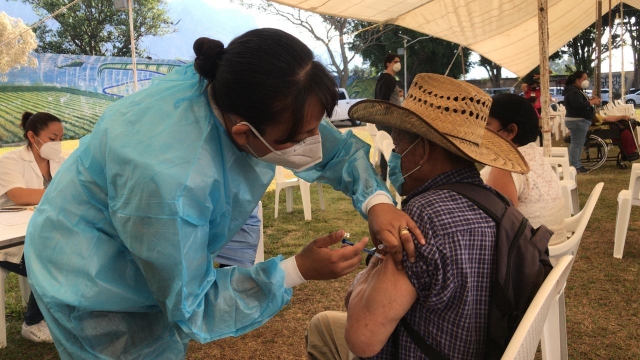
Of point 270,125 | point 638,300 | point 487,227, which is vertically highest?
point 270,125

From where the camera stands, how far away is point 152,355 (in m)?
1.37

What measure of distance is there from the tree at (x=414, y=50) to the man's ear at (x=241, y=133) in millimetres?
27610

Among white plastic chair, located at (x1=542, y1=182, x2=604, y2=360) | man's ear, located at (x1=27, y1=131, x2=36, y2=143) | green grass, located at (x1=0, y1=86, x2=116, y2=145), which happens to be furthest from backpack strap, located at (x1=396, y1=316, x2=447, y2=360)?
green grass, located at (x1=0, y1=86, x2=116, y2=145)

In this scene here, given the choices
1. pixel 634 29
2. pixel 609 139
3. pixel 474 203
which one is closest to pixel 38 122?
pixel 474 203

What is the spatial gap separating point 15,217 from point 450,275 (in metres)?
2.63

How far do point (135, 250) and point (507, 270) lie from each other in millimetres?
832

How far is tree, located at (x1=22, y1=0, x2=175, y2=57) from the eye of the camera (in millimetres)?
25594

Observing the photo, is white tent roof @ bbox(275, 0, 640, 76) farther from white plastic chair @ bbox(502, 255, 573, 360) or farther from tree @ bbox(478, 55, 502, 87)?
tree @ bbox(478, 55, 502, 87)

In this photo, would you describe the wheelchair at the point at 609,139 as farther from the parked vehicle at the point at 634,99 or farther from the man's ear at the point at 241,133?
the parked vehicle at the point at 634,99

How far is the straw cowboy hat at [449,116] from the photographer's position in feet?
4.92

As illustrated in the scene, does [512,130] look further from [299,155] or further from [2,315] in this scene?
[2,315]

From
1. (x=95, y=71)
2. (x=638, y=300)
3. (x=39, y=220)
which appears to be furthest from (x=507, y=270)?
(x=95, y=71)

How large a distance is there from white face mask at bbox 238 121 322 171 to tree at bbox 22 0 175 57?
2627cm

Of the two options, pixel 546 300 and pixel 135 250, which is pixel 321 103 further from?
pixel 546 300
